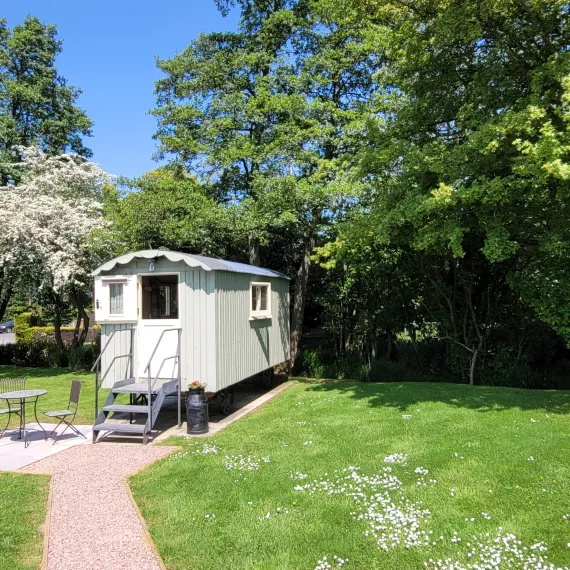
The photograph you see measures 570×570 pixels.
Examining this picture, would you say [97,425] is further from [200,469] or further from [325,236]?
[325,236]

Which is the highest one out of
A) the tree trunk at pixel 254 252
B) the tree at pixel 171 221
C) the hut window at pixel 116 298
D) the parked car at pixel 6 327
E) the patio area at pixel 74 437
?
the tree at pixel 171 221

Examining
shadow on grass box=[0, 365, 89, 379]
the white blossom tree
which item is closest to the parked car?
shadow on grass box=[0, 365, 89, 379]

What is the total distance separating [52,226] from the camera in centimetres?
1355

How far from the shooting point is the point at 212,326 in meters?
7.45

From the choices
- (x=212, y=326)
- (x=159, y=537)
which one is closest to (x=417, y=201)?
(x=212, y=326)

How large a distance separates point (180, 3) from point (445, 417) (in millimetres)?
12097

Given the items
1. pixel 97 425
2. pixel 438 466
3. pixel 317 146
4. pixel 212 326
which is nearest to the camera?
pixel 438 466

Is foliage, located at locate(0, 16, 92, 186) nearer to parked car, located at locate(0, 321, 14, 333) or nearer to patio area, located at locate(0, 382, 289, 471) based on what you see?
patio area, located at locate(0, 382, 289, 471)

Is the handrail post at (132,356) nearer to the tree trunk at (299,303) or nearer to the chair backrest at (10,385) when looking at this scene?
the chair backrest at (10,385)

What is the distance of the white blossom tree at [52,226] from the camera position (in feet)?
43.2

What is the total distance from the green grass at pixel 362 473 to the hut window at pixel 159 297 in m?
2.88

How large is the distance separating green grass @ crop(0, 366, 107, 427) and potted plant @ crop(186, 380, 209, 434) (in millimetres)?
2413

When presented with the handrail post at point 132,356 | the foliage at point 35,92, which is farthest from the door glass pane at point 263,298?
the foliage at point 35,92

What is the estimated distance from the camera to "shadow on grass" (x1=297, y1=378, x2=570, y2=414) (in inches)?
291
